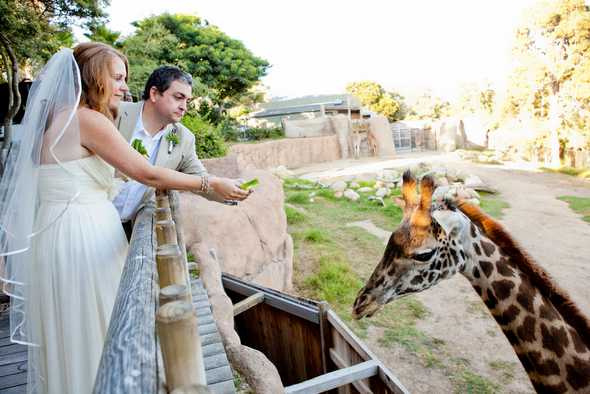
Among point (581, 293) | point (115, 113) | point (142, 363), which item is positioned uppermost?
point (115, 113)

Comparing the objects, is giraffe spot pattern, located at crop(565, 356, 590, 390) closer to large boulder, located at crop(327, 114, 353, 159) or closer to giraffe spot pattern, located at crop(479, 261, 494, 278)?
giraffe spot pattern, located at crop(479, 261, 494, 278)

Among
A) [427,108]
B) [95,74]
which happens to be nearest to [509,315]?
[95,74]

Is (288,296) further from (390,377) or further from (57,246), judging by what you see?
(57,246)

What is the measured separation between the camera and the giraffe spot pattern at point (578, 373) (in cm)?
194

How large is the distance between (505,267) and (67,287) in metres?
2.42

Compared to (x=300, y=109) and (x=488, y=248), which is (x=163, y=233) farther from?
(x=300, y=109)

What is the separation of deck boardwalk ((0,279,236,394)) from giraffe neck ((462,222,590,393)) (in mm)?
1622

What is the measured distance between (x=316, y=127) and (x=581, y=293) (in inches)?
783

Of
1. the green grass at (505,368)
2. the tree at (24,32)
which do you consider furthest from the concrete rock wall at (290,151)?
the green grass at (505,368)

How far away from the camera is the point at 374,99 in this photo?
124 feet

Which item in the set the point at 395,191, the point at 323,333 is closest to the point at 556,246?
the point at 395,191

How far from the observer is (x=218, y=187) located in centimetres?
213

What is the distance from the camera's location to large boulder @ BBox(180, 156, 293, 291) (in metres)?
4.95

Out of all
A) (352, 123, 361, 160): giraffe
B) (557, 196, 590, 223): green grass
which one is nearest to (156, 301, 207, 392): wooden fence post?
(557, 196, 590, 223): green grass
